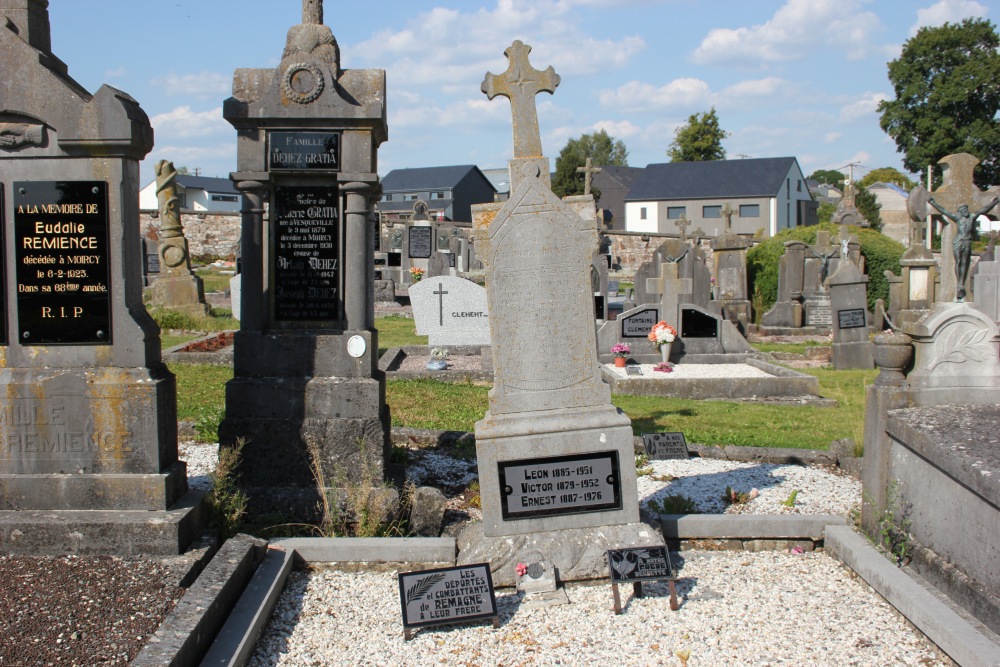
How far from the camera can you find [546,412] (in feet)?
16.7

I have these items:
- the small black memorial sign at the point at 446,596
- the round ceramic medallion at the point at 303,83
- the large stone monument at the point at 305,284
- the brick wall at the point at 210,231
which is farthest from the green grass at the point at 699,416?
the brick wall at the point at 210,231

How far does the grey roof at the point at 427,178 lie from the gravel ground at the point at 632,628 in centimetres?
6129

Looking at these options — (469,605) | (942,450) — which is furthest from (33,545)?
(942,450)

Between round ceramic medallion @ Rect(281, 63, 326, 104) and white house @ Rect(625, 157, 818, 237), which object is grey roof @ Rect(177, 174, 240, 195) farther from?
round ceramic medallion @ Rect(281, 63, 326, 104)

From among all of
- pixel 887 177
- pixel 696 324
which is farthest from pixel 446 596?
pixel 887 177

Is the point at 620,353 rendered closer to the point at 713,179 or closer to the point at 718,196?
the point at 718,196

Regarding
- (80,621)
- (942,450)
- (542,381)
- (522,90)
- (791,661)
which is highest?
(522,90)

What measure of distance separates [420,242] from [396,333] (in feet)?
32.1

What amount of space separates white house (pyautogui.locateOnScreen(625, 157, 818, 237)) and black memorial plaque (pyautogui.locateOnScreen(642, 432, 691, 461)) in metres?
51.3

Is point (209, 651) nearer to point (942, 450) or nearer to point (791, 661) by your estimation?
point (791, 661)

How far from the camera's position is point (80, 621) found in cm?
391

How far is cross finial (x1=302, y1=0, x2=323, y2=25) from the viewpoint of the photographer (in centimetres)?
651

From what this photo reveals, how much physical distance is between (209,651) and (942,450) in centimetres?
396

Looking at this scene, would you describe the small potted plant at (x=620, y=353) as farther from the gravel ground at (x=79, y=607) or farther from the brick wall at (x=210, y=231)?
the brick wall at (x=210, y=231)
